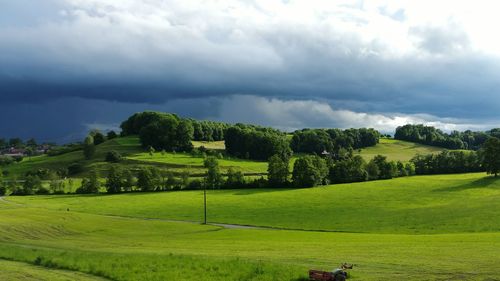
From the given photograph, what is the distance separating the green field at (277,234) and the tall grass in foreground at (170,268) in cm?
6

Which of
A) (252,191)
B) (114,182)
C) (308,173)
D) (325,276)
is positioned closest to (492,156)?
(308,173)

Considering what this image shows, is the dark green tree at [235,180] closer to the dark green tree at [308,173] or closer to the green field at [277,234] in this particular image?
the green field at [277,234]

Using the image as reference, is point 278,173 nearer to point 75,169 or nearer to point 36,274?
point 75,169

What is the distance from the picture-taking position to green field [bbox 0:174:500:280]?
Result: 2661 cm

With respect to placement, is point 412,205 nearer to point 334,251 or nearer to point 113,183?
point 334,251

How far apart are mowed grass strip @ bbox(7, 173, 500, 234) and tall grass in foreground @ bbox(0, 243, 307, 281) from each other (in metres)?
44.5

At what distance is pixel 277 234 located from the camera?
62.2 meters

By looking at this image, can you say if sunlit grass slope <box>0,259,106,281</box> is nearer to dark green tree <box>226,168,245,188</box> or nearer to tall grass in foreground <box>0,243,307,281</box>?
tall grass in foreground <box>0,243,307,281</box>

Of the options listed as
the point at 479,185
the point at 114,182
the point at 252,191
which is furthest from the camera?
the point at 114,182

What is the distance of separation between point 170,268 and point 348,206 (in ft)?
239

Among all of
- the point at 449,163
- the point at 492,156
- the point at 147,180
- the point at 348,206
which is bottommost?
the point at 348,206

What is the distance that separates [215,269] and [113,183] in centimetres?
12374

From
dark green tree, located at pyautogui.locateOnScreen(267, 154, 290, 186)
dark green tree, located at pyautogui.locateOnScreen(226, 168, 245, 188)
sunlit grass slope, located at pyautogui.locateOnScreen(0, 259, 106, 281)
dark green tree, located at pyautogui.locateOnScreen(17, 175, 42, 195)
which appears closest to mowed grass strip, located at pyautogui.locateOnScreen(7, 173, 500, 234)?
dark green tree, located at pyautogui.locateOnScreen(226, 168, 245, 188)

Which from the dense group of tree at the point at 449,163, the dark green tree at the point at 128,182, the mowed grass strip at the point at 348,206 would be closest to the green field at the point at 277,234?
the mowed grass strip at the point at 348,206
